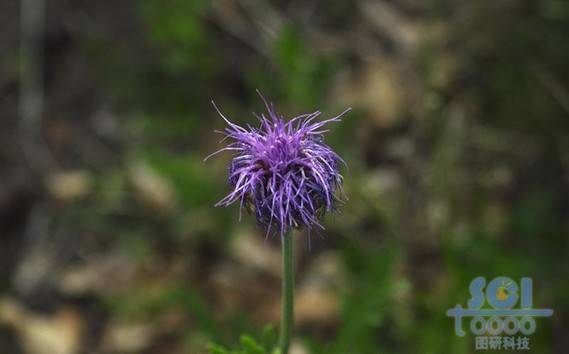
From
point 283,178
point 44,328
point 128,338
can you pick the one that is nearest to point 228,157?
point 128,338

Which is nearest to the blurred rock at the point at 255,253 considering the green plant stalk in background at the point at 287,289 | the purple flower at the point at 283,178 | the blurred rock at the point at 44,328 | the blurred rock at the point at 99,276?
the blurred rock at the point at 99,276

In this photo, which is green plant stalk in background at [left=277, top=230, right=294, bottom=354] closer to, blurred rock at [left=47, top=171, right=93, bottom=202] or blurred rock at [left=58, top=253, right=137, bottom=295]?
blurred rock at [left=58, top=253, right=137, bottom=295]

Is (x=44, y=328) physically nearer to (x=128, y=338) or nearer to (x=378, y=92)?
(x=128, y=338)

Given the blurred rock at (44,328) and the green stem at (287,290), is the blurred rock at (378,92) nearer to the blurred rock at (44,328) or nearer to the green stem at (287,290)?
the blurred rock at (44,328)

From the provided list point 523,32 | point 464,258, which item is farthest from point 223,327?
point 523,32

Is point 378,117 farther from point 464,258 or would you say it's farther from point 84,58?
point 84,58
